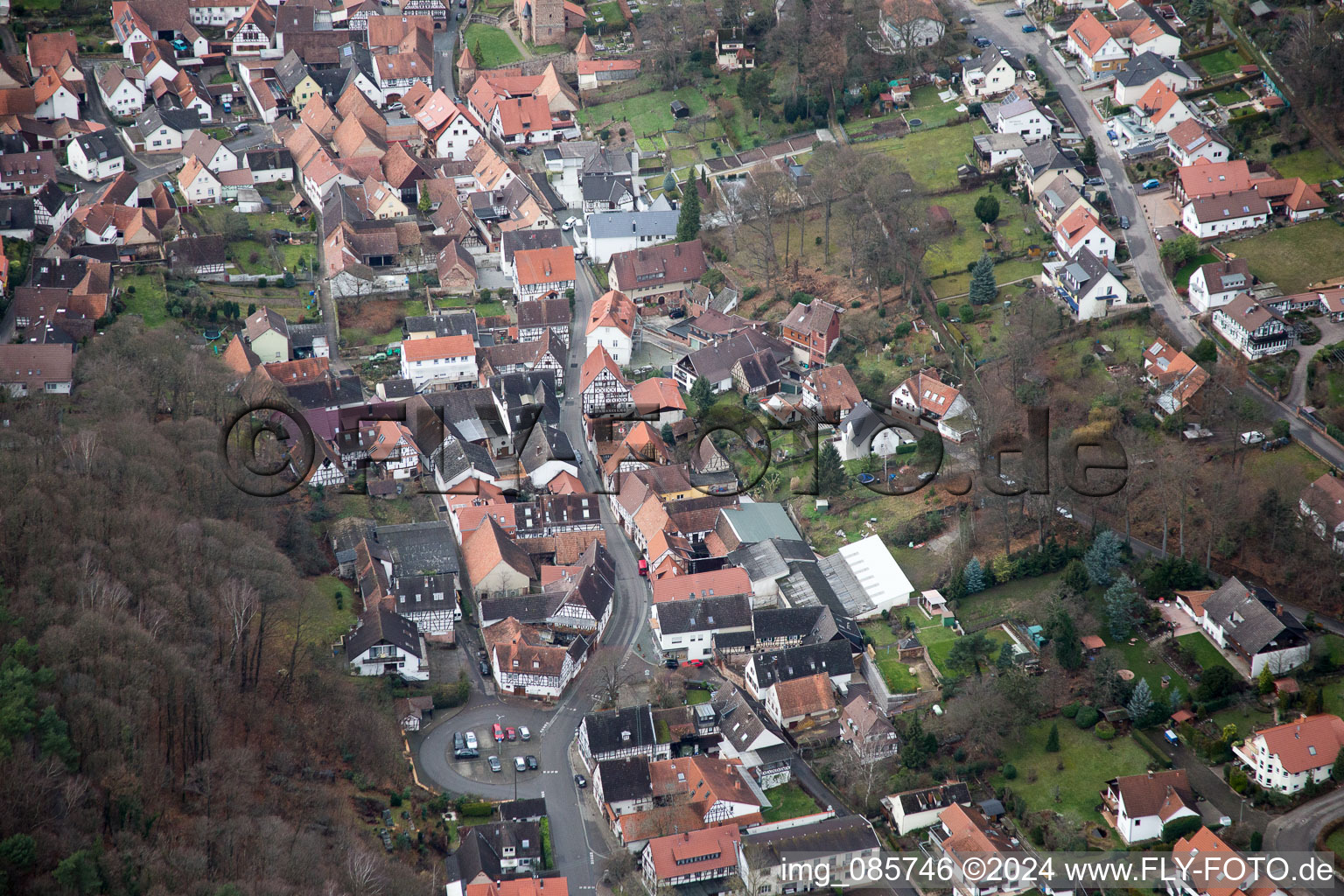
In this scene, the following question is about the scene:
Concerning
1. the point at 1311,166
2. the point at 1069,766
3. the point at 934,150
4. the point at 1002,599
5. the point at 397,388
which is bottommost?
the point at 1069,766

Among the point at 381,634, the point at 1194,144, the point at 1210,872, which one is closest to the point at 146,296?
the point at 381,634

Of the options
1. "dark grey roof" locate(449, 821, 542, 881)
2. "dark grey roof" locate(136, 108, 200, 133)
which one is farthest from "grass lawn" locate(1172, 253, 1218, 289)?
"dark grey roof" locate(136, 108, 200, 133)

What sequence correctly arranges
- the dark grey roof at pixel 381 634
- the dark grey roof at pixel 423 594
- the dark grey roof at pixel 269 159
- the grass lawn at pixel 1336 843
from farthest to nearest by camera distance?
the dark grey roof at pixel 269 159 → the dark grey roof at pixel 423 594 → the dark grey roof at pixel 381 634 → the grass lawn at pixel 1336 843

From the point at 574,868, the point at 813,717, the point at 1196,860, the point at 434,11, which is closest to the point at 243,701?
the point at 574,868

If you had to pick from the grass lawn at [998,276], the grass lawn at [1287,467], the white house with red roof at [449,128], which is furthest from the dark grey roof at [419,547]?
the white house with red roof at [449,128]

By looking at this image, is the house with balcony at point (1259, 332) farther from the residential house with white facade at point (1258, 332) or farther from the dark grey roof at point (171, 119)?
the dark grey roof at point (171, 119)

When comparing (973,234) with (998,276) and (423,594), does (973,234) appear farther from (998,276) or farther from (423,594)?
(423,594)

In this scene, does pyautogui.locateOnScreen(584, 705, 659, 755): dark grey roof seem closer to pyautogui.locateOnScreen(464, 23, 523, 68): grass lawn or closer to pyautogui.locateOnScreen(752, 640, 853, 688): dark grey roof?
pyautogui.locateOnScreen(752, 640, 853, 688): dark grey roof
